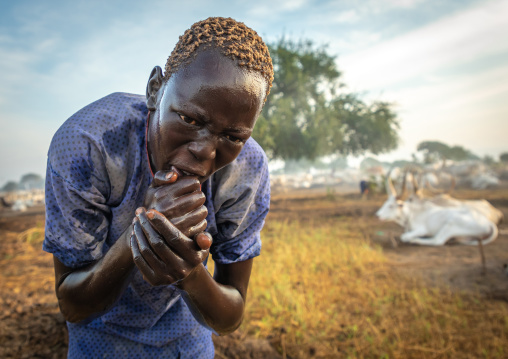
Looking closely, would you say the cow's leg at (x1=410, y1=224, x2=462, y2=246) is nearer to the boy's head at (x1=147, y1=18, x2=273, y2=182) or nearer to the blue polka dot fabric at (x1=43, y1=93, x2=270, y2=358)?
the blue polka dot fabric at (x1=43, y1=93, x2=270, y2=358)

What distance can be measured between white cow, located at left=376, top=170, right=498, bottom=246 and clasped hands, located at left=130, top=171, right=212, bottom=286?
5803mm

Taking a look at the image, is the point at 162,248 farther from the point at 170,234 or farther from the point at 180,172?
the point at 180,172

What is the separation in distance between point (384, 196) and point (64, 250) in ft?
46.3

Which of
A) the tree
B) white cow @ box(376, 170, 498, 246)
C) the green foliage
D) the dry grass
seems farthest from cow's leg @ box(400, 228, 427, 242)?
the green foliage

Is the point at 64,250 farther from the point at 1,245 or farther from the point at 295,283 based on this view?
the point at 1,245

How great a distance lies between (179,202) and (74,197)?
425mm

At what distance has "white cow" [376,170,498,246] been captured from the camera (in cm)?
543

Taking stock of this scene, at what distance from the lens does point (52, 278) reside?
4.20m

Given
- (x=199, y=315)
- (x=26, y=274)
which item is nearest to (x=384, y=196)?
(x=26, y=274)

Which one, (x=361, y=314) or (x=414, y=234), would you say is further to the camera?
(x=414, y=234)

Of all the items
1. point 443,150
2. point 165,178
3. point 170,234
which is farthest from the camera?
point 443,150

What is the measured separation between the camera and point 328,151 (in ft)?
49.9

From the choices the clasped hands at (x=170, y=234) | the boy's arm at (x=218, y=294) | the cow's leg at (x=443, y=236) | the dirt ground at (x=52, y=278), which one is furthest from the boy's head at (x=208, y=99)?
the cow's leg at (x=443, y=236)

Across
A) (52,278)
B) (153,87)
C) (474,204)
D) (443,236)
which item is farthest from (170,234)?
(474,204)
